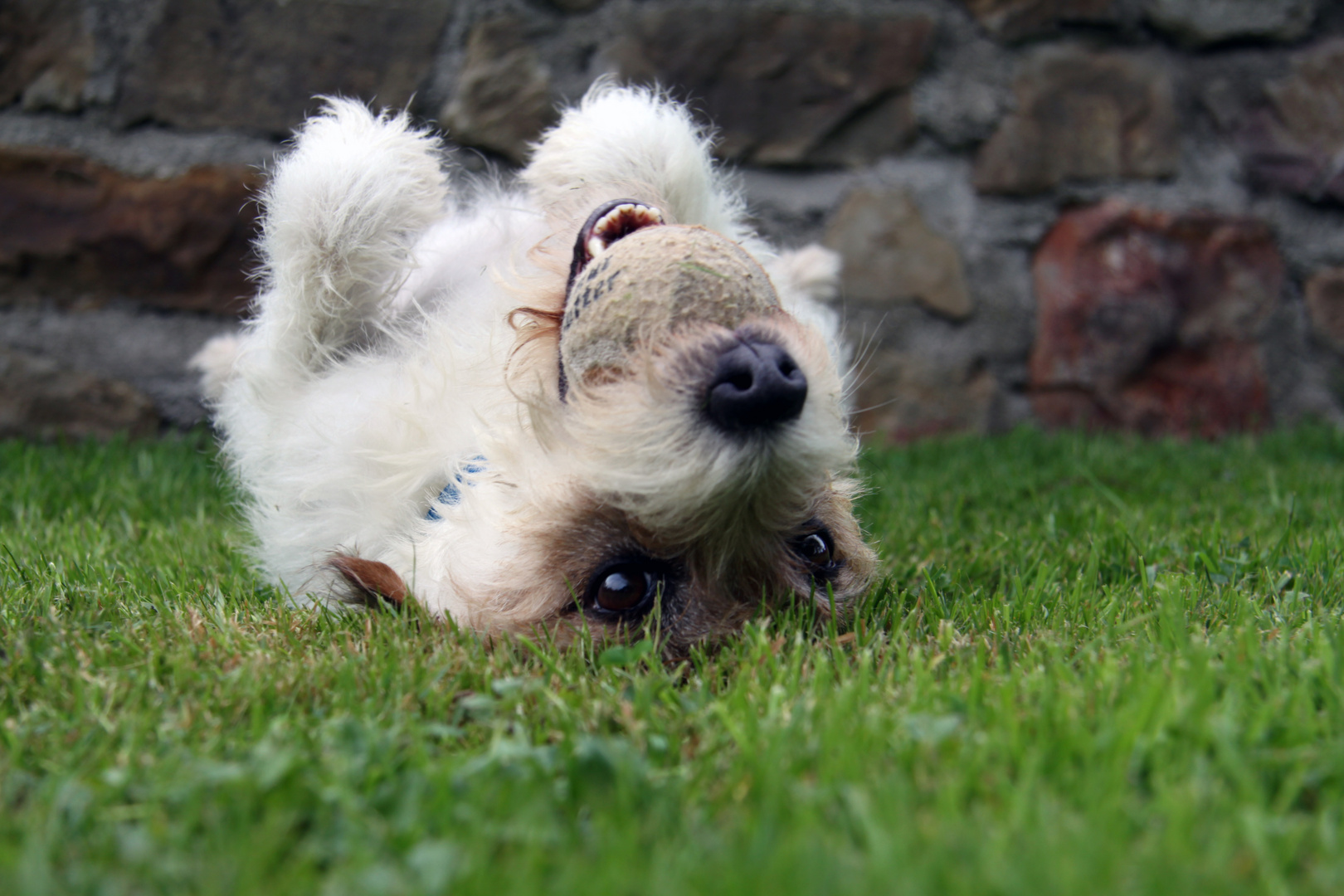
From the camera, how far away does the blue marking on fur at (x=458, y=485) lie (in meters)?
1.62

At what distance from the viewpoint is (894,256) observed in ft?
12.0

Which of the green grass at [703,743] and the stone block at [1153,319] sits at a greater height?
the green grass at [703,743]

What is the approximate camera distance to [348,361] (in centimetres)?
199

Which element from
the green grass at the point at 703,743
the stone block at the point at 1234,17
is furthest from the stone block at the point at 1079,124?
the green grass at the point at 703,743

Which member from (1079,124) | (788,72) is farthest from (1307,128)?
(788,72)

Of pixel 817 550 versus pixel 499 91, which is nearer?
pixel 817 550

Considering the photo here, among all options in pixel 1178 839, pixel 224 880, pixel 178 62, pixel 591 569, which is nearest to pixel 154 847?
pixel 224 880

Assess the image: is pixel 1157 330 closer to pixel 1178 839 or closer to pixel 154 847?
pixel 1178 839

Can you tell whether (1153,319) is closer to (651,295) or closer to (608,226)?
(608,226)

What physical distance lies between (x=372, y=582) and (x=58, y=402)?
2.26m

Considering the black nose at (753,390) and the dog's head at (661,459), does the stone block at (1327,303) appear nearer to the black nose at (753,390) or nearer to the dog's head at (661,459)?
the dog's head at (661,459)

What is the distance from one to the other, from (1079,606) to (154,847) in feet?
4.34

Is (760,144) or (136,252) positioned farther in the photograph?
(760,144)

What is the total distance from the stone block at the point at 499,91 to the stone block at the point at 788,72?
0.29 metres
